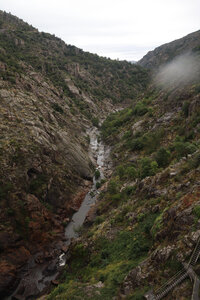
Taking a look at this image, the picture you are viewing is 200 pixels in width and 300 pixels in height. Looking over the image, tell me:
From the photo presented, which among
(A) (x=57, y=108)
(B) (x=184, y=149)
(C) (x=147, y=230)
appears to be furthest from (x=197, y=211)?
(A) (x=57, y=108)

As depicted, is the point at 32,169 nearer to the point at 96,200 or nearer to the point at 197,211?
the point at 96,200

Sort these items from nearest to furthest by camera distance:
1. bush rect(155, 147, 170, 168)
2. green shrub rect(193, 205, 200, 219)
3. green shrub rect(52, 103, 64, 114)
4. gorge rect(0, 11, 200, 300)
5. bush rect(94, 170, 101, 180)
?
green shrub rect(193, 205, 200, 219) → gorge rect(0, 11, 200, 300) → bush rect(155, 147, 170, 168) → bush rect(94, 170, 101, 180) → green shrub rect(52, 103, 64, 114)

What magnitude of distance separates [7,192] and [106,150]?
3951 centimetres

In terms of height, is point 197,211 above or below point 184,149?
above

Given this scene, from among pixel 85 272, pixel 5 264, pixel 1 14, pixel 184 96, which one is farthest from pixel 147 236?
pixel 1 14

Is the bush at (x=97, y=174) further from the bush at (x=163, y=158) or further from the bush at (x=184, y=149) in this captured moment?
the bush at (x=184, y=149)

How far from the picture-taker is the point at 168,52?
17725cm

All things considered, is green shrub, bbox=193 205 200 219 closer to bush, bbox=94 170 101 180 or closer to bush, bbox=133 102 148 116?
bush, bbox=94 170 101 180

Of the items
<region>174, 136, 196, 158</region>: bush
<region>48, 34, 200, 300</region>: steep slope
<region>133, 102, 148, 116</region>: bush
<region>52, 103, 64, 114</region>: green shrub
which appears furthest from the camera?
<region>52, 103, 64, 114</region>: green shrub

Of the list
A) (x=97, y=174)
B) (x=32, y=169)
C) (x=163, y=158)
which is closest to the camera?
(x=163, y=158)

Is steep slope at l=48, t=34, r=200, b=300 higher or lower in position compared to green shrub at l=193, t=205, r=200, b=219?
lower

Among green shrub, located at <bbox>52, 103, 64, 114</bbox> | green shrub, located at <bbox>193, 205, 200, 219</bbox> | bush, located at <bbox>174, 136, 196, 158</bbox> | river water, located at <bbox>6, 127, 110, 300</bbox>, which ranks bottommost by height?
river water, located at <bbox>6, 127, 110, 300</bbox>

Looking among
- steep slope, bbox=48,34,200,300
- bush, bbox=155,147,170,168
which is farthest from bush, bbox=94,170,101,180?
bush, bbox=155,147,170,168

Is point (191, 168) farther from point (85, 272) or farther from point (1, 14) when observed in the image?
point (1, 14)
